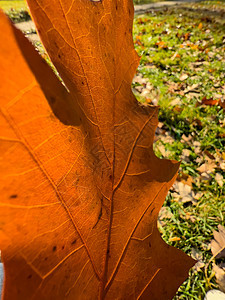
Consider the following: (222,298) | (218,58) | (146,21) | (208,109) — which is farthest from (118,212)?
(146,21)

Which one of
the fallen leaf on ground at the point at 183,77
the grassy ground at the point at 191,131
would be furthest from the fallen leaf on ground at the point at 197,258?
the fallen leaf on ground at the point at 183,77

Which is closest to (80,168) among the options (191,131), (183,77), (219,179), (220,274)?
(220,274)

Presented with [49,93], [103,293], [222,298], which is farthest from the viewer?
[222,298]

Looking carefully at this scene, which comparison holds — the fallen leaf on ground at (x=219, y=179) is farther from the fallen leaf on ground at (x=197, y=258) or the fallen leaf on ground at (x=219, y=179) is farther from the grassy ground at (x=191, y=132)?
the fallen leaf on ground at (x=197, y=258)

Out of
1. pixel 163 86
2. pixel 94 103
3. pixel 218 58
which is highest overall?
pixel 94 103

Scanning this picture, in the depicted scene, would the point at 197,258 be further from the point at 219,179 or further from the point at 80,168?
the point at 80,168

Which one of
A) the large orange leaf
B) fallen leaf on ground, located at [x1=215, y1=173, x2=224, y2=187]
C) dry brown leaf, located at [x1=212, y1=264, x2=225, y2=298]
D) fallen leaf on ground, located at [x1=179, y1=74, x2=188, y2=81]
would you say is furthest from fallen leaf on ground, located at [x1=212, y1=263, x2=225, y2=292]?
fallen leaf on ground, located at [x1=179, y1=74, x2=188, y2=81]

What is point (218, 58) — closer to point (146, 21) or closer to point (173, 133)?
point (173, 133)
